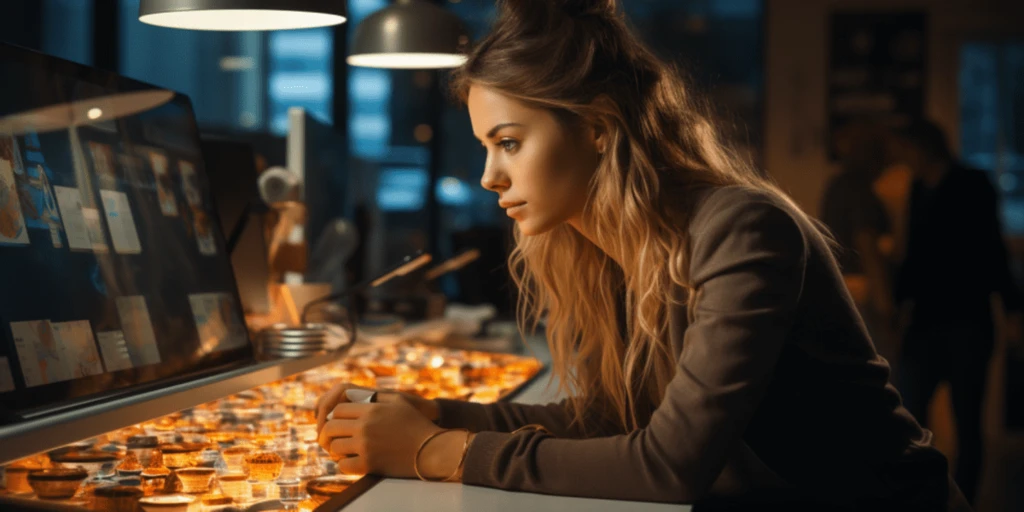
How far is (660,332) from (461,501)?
1.15 ft

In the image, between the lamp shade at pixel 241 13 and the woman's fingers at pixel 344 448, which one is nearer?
the woman's fingers at pixel 344 448

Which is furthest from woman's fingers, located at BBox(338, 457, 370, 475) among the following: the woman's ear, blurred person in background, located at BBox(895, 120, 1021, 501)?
blurred person in background, located at BBox(895, 120, 1021, 501)

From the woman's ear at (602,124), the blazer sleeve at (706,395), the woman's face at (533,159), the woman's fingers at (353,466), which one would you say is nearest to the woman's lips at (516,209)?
the woman's face at (533,159)

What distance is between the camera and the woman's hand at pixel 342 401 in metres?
1.21

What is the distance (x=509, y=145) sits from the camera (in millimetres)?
1231

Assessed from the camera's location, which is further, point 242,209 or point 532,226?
point 242,209

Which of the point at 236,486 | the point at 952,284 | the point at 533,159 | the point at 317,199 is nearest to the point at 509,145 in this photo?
the point at 533,159

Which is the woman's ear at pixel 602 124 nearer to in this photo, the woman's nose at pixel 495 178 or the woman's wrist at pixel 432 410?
the woman's nose at pixel 495 178

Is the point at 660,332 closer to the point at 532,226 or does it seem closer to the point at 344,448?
the point at 532,226

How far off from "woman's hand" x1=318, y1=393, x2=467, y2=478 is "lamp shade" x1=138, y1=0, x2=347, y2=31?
60 cm

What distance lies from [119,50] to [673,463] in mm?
3366

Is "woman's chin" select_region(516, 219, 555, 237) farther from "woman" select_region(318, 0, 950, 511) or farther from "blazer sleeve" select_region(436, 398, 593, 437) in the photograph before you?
"blazer sleeve" select_region(436, 398, 593, 437)

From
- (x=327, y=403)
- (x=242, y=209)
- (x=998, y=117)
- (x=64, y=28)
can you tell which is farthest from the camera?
(x=998, y=117)

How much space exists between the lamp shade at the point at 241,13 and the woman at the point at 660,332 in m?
0.30
